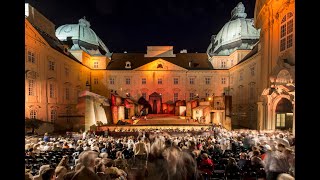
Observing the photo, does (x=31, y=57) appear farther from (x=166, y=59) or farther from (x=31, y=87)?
(x=166, y=59)

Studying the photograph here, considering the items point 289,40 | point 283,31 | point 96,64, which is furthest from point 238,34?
point 96,64

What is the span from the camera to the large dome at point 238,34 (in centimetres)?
4859

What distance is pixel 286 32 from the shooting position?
20.0 metres

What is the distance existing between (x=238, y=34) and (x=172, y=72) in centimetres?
1760

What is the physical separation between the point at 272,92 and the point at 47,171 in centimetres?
2184

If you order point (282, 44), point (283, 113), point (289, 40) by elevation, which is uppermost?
point (289, 40)

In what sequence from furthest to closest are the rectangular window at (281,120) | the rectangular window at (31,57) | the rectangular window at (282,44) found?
the rectangular window at (31,57)
the rectangular window at (281,120)
the rectangular window at (282,44)

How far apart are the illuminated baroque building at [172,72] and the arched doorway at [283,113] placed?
0.09 meters

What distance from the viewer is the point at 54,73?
109 ft

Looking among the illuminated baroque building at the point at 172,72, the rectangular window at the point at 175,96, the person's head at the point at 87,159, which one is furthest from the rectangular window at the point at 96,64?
the person's head at the point at 87,159

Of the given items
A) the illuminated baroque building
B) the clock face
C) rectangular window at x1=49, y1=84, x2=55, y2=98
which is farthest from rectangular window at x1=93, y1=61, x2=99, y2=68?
rectangular window at x1=49, y1=84, x2=55, y2=98

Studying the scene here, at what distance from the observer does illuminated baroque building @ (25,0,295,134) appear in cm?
2197

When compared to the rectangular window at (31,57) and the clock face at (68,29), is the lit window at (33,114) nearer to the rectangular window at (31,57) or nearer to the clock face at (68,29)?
the rectangular window at (31,57)
